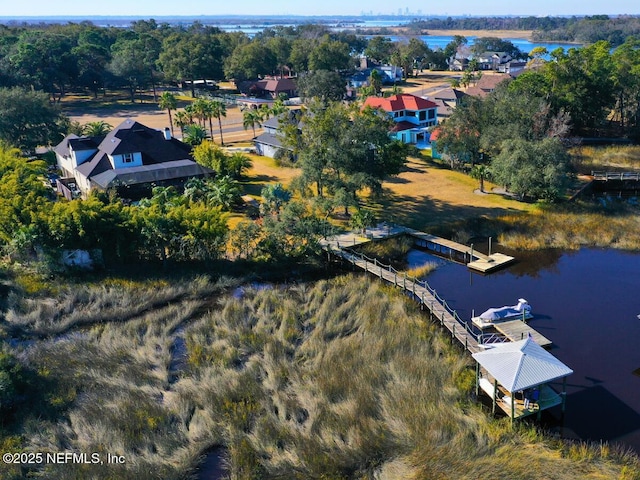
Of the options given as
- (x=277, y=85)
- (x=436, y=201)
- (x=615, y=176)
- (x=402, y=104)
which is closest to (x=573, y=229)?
(x=436, y=201)

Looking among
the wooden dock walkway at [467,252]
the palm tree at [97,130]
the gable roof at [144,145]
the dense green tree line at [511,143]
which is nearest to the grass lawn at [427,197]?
the dense green tree line at [511,143]

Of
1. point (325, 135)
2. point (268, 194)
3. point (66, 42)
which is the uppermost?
point (66, 42)

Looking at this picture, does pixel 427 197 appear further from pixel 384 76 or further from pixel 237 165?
pixel 384 76

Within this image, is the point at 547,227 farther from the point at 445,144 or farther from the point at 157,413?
the point at 157,413

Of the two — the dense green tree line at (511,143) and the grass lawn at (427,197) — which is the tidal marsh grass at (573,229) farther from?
the dense green tree line at (511,143)

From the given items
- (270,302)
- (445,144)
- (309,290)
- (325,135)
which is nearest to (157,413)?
(270,302)

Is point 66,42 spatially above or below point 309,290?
above
